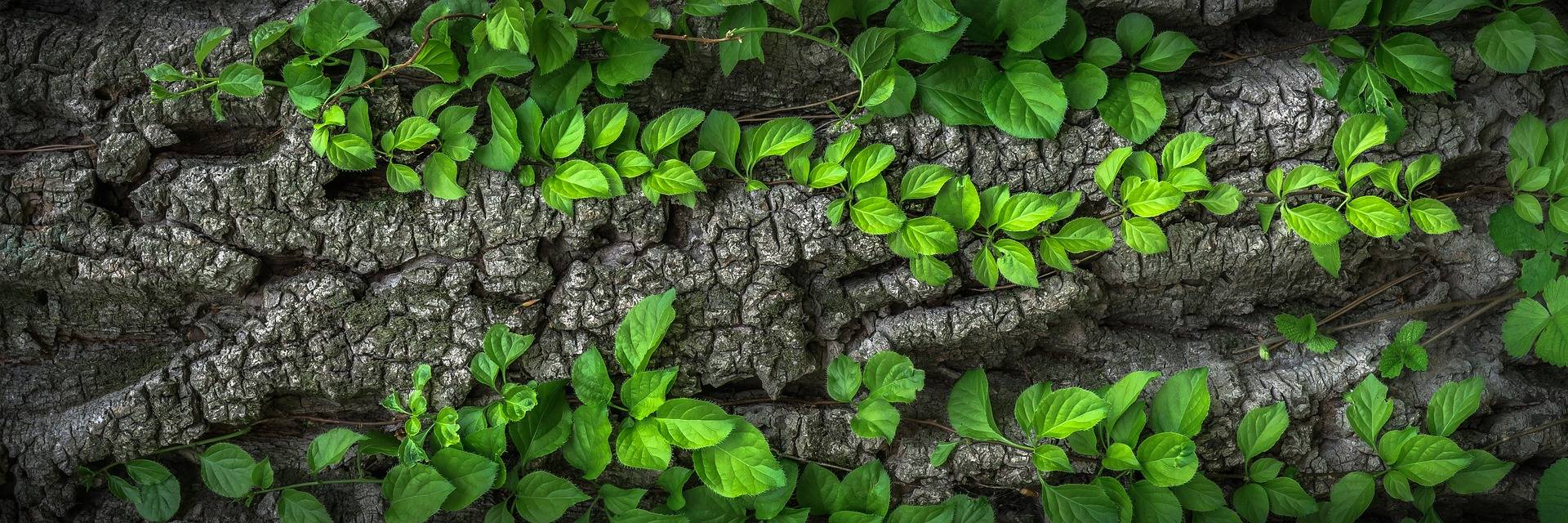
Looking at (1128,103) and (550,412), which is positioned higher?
(1128,103)

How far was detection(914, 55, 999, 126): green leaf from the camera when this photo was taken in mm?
2352

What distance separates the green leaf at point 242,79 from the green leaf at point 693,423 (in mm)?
1293

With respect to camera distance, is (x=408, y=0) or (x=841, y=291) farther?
(x=841, y=291)

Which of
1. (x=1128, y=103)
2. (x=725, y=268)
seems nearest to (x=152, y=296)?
(x=725, y=268)

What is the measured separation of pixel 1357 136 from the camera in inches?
92.2

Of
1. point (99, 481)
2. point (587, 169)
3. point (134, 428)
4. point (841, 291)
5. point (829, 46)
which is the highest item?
point (829, 46)

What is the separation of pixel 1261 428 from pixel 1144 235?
26.4 inches

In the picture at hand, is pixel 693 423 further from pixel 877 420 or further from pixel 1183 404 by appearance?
pixel 1183 404

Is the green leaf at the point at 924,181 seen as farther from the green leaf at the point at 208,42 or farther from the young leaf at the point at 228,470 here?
the young leaf at the point at 228,470

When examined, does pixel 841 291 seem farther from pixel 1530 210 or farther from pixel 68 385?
pixel 68 385

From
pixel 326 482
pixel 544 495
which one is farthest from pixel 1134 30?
pixel 326 482

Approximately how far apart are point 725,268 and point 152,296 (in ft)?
5.08

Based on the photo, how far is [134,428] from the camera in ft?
7.45

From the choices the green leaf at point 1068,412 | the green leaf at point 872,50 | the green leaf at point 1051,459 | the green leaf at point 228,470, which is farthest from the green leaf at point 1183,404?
the green leaf at point 228,470
